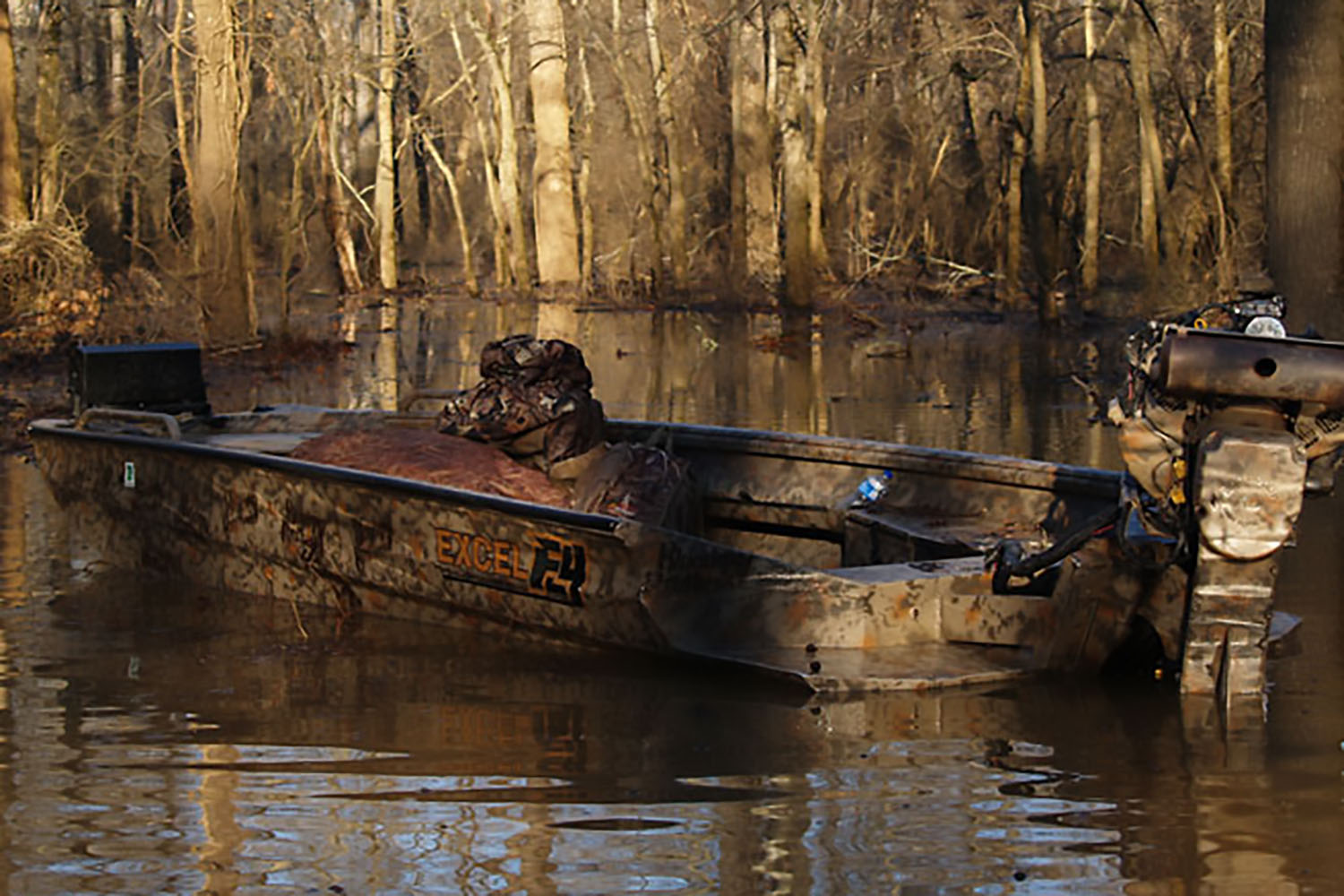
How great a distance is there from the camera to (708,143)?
43875 millimetres

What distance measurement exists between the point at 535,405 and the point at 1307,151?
6.80 metres

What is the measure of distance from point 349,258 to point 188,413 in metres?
30.1

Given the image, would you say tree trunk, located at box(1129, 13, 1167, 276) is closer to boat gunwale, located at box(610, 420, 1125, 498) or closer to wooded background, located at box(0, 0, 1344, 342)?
wooded background, located at box(0, 0, 1344, 342)

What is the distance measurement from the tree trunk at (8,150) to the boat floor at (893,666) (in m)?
15.7

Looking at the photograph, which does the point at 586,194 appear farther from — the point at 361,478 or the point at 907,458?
the point at 361,478

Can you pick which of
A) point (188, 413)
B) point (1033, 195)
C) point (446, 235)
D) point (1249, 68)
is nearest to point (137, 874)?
point (188, 413)

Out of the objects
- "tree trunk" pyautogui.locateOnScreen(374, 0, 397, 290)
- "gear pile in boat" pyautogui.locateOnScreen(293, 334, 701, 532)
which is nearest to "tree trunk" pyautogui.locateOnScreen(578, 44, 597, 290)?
"tree trunk" pyautogui.locateOnScreen(374, 0, 397, 290)

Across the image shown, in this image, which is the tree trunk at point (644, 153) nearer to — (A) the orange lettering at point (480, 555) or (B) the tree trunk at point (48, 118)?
(B) the tree trunk at point (48, 118)

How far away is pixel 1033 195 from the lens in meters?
27.0

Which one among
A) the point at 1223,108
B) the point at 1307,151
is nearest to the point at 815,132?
the point at 1223,108

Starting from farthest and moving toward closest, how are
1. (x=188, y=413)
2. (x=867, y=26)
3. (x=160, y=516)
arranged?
(x=867, y=26), (x=188, y=413), (x=160, y=516)

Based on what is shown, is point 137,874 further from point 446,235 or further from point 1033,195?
point 446,235

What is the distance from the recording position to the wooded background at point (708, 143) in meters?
25.3

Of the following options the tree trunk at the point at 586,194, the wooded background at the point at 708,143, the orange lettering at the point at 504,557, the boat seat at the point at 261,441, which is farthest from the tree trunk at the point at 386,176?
the orange lettering at the point at 504,557
